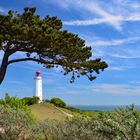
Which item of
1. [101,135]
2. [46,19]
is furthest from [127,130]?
[46,19]

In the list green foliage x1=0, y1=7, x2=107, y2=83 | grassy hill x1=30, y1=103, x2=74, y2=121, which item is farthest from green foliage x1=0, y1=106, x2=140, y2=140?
grassy hill x1=30, y1=103, x2=74, y2=121

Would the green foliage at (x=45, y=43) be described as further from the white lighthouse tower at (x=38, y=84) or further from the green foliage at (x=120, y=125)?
the white lighthouse tower at (x=38, y=84)

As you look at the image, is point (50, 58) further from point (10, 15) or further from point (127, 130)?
point (127, 130)

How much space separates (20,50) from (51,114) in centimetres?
1422

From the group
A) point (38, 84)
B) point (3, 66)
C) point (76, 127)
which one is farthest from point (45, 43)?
point (38, 84)

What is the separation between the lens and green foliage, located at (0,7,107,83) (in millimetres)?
21125

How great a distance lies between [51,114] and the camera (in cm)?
3634

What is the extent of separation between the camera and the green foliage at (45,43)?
21.1m

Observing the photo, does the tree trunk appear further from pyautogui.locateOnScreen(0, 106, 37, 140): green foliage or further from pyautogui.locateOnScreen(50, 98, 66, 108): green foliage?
pyautogui.locateOnScreen(50, 98, 66, 108): green foliage

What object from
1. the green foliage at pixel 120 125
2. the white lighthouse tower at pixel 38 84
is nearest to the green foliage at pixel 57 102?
the white lighthouse tower at pixel 38 84

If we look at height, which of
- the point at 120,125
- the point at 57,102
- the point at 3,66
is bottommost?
the point at 120,125

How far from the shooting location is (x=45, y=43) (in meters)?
21.7

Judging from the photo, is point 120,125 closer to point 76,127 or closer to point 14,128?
point 76,127

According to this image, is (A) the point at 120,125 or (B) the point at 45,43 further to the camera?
(B) the point at 45,43
